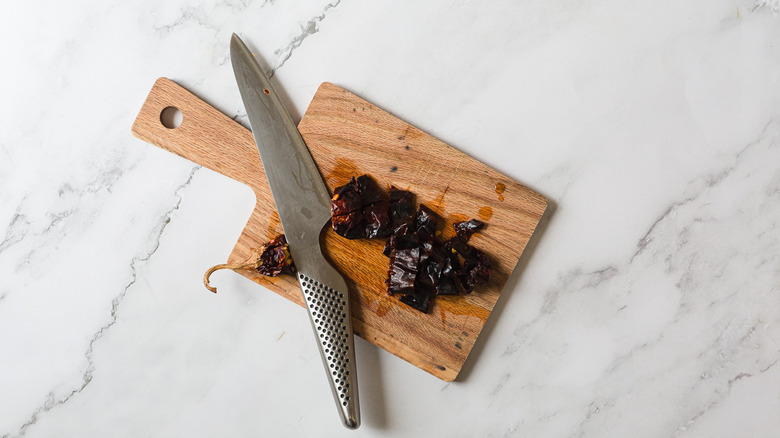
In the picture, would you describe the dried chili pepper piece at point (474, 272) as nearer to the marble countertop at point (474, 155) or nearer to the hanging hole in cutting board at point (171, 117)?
the marble countertop at point (474, 155)

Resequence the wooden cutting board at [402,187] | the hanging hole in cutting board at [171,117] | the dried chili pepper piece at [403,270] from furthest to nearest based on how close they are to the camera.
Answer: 1. the hanging hole in cutting board at [171,117]
2. the wooden cutting board at [402,187]
3. the dried chili pepper piece at [403,270]

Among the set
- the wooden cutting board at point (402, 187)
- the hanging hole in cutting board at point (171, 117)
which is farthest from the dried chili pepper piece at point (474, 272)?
the hanging hole in cutting board at point (171, 117)

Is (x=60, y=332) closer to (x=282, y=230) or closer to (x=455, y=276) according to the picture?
(x=282, y=230)

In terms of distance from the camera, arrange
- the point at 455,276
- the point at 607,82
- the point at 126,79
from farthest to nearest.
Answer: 1. the point at 126,79
2. the point at 607,82
3. the point at 455,276

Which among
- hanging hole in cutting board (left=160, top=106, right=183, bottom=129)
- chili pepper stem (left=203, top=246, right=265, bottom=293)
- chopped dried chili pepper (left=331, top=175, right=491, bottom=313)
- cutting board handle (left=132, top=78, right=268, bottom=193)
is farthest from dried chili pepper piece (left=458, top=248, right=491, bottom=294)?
hanging hole in cutting board (left=160, top=106, right=183, bottom=129)

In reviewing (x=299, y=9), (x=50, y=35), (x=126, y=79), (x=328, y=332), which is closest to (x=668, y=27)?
(x=299, y=9)

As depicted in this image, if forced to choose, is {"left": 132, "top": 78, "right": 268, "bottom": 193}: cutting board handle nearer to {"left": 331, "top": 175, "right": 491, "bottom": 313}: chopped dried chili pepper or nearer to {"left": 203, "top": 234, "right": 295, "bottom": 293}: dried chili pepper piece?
{"left": 203, "top": 234, "right": 295, "bottom": 293}: dried chili pepper piece
